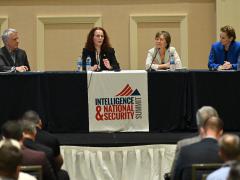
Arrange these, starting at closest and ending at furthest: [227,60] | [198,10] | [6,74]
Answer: [6,74], [227,60], [198,10]

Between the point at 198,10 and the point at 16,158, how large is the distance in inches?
282

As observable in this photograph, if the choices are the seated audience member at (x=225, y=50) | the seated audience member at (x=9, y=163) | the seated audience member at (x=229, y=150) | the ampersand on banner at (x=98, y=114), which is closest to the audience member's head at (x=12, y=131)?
the seated audience member at (x=9, y=163)

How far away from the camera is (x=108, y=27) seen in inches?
412

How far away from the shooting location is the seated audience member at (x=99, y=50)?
8.23 m

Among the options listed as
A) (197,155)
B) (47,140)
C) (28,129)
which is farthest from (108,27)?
(197,155)

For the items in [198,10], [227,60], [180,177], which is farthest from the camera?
[198,10]

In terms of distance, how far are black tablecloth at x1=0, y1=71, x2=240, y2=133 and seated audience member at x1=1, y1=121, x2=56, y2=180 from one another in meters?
2.93

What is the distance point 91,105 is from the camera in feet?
25.2

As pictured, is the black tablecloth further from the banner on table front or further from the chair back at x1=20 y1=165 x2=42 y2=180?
the chair back at x1=20 y1=165 x2=42 y2=180

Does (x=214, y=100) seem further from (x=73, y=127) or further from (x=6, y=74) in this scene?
(x=6, y=74)

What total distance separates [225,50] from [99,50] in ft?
5.33

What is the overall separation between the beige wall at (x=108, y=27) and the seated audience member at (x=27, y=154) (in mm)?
5759

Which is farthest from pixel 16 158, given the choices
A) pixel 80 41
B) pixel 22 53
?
pixel 80 41

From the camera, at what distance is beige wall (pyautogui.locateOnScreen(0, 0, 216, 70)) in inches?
409
